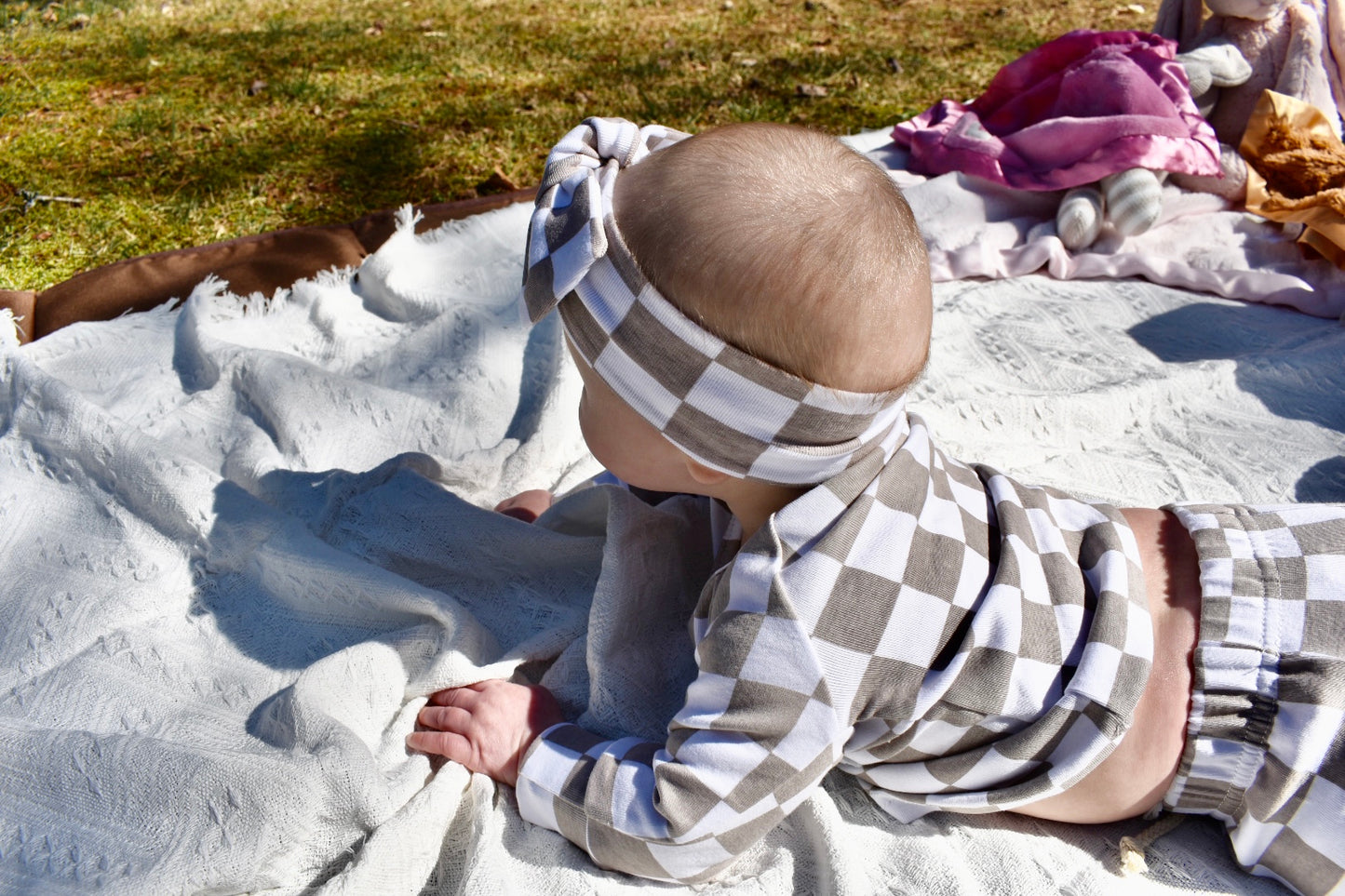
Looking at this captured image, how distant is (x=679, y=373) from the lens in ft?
3.74

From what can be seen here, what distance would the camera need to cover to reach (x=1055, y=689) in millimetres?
1238

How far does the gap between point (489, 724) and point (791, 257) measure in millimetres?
778

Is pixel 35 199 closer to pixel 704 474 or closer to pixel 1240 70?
pixel 704 474

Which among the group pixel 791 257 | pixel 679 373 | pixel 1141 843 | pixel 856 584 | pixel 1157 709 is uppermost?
pixel 791 257

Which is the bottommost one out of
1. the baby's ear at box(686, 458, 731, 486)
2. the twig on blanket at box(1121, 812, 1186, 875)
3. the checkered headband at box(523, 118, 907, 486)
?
the twig on blanket at box(1121, 812, 1186, 875)

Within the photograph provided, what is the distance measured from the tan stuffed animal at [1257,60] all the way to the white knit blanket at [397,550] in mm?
762

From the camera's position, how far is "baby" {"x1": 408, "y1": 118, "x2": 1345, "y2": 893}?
3.66ft

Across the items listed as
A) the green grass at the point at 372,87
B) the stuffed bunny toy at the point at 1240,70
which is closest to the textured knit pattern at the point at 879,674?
the stuffed bunny toy at the point at 1240,70

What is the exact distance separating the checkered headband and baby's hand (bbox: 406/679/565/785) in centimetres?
49

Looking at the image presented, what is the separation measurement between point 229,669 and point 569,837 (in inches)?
23.6

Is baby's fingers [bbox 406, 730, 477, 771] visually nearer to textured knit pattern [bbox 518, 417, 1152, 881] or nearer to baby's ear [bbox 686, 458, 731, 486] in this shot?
textured knit pattern [bbox 518, 417, 1152, 881]

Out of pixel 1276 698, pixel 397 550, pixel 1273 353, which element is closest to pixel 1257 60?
pixel 1273 353

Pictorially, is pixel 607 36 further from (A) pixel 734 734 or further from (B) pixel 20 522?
(A) pixel 734 734

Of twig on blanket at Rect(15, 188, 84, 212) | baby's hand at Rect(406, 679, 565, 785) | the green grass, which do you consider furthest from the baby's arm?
twig on blanket at Rect(15, 188, 84, 212)
